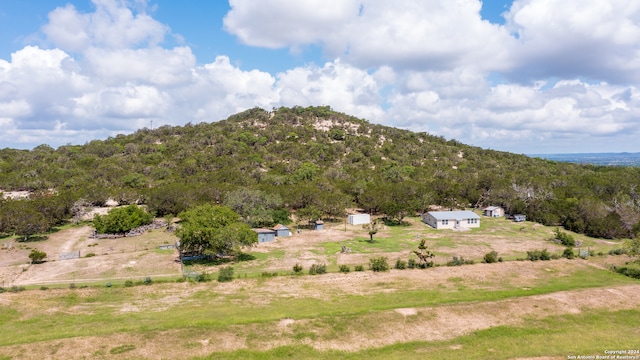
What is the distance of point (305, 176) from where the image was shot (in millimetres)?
103438

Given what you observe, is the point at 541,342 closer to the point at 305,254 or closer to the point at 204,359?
the point at 204,359

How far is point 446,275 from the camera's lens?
41.7 m

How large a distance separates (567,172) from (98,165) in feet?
513

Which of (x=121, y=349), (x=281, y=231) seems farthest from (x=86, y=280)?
(x=281, y=231)

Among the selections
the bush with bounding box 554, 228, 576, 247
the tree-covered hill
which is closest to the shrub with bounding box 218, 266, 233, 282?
the tree-covered hill

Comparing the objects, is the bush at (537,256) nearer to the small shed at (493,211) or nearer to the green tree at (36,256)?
the small shed at (493,211)

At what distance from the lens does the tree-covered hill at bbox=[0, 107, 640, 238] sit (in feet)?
230

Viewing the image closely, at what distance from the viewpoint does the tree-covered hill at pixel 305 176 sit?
7000 cm

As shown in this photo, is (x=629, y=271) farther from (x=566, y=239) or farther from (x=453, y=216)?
(x=453, y=216)

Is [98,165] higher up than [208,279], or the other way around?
[98,165]

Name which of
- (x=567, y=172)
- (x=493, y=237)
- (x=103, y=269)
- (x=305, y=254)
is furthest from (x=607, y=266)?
(x=567, y=172)

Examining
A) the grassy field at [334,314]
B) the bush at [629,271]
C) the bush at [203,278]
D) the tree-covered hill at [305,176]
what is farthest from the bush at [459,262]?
the bush at [203,278]

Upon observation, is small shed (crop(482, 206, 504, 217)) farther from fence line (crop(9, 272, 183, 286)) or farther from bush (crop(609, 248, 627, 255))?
fence line (crop(9, 272, 183, 286))

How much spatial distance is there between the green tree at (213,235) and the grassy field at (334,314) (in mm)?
3026
